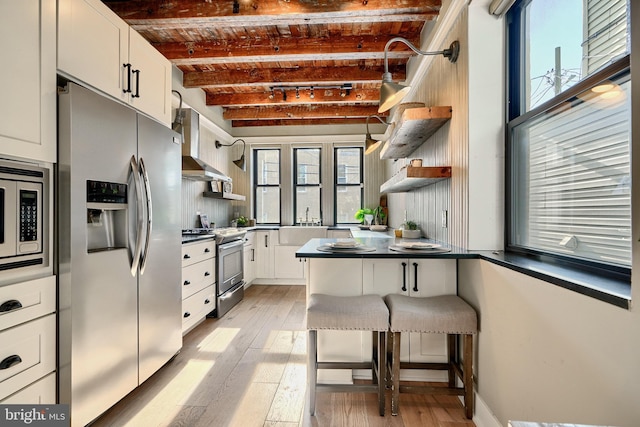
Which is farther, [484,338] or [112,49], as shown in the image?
[112,49]

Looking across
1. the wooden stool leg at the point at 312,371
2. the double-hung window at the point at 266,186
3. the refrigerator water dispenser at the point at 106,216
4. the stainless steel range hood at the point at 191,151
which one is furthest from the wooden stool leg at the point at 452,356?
the double-hung window at the point at 266,186

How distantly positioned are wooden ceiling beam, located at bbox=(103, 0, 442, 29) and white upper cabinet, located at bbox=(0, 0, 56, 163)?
1277 mm

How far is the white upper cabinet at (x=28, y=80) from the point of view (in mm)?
1208

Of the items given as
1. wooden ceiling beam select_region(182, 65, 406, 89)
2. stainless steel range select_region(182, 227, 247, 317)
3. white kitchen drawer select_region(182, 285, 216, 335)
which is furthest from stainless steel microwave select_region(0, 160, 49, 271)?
wooden ceiling beam select_region(182, 65, 406, 89)

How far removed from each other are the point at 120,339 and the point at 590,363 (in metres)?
2.12

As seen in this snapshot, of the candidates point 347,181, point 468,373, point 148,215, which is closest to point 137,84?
point 148,215

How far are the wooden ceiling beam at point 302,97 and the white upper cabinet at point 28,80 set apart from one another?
3122 millimetres

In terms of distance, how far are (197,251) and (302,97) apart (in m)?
2.63

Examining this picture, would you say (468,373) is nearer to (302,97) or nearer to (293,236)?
(293,236)

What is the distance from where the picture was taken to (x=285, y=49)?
3080mm

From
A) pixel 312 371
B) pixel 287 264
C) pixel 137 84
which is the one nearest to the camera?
pixel 312 371

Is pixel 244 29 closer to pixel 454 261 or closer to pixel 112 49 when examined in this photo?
pixel 112 49

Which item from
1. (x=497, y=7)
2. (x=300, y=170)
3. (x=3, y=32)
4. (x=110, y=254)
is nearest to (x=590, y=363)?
(x=497, y=7)

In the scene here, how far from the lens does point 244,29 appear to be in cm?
297
